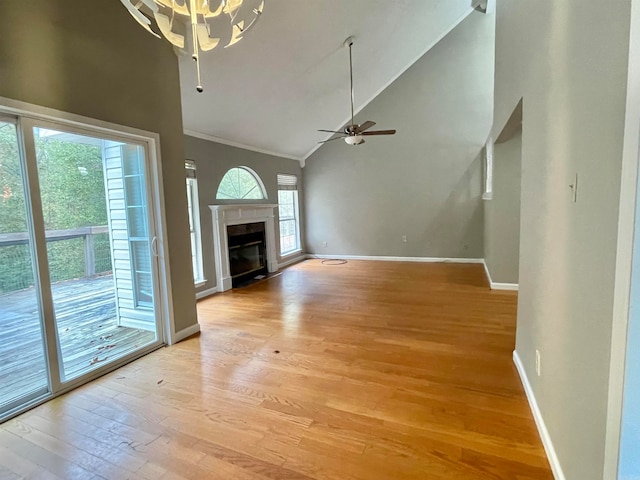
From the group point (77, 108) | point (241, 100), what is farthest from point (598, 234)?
point (241, 100)

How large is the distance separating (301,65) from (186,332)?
3.67 m

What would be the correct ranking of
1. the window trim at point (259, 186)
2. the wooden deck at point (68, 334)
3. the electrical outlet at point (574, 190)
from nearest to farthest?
the electrical outlet at point (574, 190) → the wooden deck at point (68, 334) → the window trim at point (259, 186)

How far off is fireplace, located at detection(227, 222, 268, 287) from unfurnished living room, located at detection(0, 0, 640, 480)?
0.60 ft

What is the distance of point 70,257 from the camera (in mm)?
2643

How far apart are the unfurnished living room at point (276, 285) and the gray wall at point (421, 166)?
123cm

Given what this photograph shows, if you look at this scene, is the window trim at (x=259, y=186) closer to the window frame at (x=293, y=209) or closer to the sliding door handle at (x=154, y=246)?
the window frame at (x=293, y=209)

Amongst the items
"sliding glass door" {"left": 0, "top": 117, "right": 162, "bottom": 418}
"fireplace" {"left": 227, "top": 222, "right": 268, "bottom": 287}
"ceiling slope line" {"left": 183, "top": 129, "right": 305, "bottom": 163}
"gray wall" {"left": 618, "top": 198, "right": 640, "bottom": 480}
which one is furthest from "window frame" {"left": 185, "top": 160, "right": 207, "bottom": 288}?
"gray wall" {"left": 618, "top": 198, "right": 640, "bottom": 480}

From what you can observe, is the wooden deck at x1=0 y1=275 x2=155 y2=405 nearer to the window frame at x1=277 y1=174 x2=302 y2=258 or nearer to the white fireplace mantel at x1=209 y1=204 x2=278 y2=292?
the white fireplace mantel at x1=209 y1=204 x2=278 y2=292

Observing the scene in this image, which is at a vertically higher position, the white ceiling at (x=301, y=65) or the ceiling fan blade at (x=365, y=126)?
the white ceiling at (x=301, y=65)

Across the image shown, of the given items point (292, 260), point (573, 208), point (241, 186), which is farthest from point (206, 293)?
point (573, 208)

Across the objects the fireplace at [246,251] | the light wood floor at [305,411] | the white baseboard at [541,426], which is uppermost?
the fireplace at [246,251]

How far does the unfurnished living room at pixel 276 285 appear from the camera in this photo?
1.20 meters

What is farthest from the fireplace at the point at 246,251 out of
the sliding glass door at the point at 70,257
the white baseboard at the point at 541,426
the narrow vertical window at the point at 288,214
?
the white baseboard at the point at 541,426

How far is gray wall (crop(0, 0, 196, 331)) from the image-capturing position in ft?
6.86
